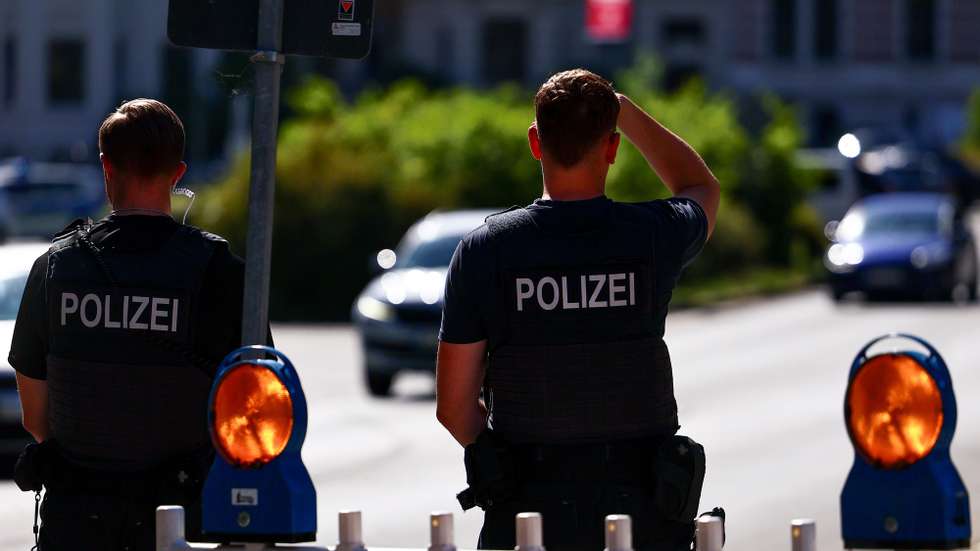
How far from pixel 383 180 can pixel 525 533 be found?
83.9ft

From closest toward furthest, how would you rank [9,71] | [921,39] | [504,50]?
[9,71]
[504,50]
[921,39]

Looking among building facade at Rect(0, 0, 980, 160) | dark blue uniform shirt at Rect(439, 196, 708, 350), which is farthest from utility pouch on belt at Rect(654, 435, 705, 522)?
building facade at Rect(0, 0, 980, 160)

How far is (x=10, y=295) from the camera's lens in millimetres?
13211

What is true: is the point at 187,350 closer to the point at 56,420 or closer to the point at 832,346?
the point at 56,420

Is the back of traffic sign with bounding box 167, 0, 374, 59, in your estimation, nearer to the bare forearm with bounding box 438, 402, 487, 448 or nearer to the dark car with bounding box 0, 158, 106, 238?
the bare forearm with bounding box 438, 402, 487, 448

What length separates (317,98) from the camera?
107ft

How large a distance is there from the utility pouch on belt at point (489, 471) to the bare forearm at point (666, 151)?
785mm

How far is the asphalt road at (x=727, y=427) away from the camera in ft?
35.6

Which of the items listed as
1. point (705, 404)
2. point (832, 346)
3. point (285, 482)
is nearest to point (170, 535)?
point (285, 482)

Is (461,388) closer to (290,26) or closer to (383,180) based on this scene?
(290,26)

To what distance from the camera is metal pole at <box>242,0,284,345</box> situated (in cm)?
494

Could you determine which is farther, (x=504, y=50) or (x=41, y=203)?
(x=504, y=50)

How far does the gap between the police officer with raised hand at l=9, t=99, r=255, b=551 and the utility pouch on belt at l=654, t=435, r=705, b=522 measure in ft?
3.29

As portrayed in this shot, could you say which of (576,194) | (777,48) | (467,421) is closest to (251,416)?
(467,421)
